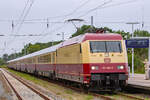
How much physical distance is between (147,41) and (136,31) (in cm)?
5599

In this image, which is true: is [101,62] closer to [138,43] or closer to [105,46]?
[105,46]

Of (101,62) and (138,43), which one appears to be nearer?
(101,62)

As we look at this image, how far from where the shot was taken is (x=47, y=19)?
1265 inches

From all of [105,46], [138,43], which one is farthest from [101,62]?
[138,43]

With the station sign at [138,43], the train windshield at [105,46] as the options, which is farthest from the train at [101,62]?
the station sign at [138,43]

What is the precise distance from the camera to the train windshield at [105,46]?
50.9 feet

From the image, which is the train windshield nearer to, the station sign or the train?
the train

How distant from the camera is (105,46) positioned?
15680mm

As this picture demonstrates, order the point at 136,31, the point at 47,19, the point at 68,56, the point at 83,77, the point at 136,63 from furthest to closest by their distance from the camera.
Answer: the point at 136,31 → the point at 136,63 → the point at 47,19 → the point at 68,56 → the point at 83,77

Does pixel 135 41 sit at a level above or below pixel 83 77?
above

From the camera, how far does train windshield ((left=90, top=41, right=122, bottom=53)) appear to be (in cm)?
1551

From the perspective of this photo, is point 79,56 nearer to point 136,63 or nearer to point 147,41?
point 147,41

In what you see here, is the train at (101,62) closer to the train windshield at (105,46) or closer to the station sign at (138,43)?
the train windshield at (105,46)

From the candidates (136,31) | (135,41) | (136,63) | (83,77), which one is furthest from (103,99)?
(136,31)
